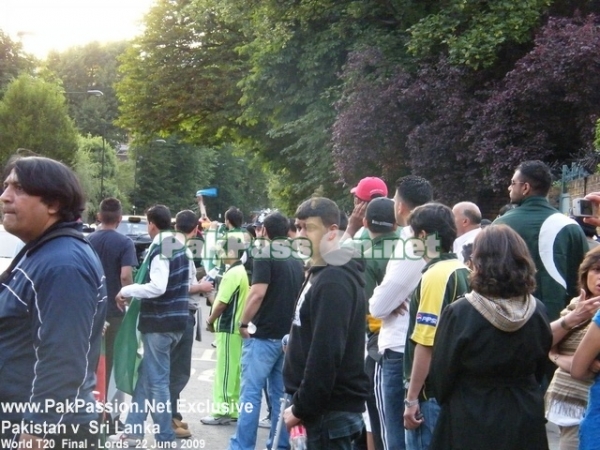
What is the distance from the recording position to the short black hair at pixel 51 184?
11.2ft

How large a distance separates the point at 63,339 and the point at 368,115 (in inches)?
702

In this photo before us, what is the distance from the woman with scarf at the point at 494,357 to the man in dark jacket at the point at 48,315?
5.40ft

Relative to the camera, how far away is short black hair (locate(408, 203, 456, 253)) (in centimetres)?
503

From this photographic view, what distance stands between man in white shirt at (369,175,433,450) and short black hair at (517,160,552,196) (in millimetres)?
950

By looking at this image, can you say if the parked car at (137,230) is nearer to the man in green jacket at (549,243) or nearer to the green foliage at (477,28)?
the green foliage at (477,28)

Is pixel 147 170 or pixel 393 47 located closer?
pixel 393 47

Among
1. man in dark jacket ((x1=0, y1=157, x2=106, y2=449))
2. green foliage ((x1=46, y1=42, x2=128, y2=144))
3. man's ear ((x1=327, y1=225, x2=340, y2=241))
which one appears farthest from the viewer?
green foliage ((x1=46, y1=42, x2=128, y2=144))

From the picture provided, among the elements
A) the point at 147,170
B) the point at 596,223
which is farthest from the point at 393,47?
the point at 147,170

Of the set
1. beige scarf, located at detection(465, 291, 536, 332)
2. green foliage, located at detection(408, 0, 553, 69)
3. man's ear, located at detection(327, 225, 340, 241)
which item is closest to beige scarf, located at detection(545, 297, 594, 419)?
beige scarf, located at detection(465, 291, 536, 332)

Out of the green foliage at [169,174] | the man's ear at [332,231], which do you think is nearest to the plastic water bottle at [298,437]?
the man's ear at [332,231]

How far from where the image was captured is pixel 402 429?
18.3ft

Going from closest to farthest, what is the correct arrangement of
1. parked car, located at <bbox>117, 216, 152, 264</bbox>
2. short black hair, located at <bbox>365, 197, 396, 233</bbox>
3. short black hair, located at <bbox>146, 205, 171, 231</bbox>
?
short black hair, located at <bbox>365, 197, 396, 233</bbox>
short black hair, located at <bbox>146, 205, 171, 231</bbox>
parked car, located at <bbox>117, 216, 152, 264</bbox>

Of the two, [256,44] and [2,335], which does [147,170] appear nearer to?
[256,44]

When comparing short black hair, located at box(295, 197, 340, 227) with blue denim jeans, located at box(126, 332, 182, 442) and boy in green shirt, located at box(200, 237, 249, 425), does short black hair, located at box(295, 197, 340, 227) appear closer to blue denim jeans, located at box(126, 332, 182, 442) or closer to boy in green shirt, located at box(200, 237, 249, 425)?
blue denim jeans, located at box(126, 332, 182, 442)
